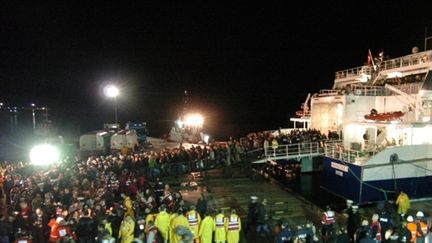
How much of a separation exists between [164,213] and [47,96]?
172 meters

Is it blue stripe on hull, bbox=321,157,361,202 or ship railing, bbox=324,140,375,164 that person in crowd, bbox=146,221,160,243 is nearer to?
blue stripe on hull, bbox=321,157,361,202

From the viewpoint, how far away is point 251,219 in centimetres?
1108

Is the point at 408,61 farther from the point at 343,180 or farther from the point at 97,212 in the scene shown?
the point at 97,212

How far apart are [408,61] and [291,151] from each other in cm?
906

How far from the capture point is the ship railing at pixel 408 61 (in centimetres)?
2133

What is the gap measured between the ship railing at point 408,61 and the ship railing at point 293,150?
23.7 ft

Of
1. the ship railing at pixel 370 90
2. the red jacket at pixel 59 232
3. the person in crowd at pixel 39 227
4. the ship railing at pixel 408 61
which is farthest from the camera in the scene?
the ship railing at pixel 370 90

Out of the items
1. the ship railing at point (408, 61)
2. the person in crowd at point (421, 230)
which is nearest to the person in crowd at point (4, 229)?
the person in crowd at point (421, 230)

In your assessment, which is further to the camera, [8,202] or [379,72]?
[379,72]

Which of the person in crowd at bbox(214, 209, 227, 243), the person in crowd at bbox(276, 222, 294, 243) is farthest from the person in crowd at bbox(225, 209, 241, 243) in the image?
the person in crowd at bbox(276, 222, 294, 243)

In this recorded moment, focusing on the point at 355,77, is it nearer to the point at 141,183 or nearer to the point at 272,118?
the point at 141,183

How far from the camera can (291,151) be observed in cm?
2336

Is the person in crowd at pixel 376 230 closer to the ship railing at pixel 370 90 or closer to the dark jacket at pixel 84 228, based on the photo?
the dark jacket at pixel 84 228

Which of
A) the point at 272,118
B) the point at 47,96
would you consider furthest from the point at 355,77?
the point at 47,96
